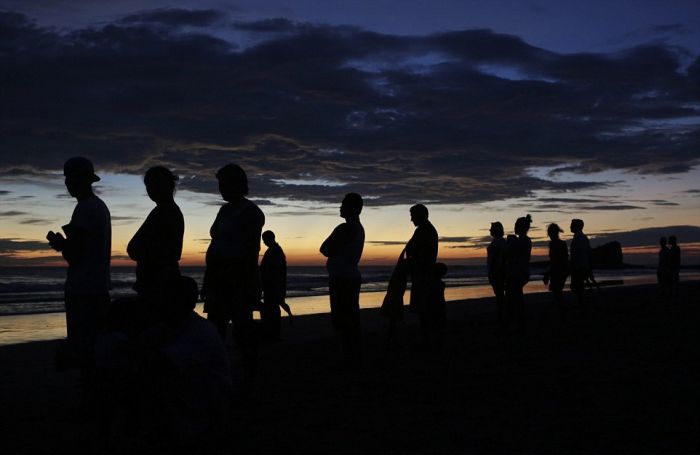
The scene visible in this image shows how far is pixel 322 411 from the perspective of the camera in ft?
17.8

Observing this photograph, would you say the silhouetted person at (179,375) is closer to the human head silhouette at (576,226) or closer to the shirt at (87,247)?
the shirt at (87,247)

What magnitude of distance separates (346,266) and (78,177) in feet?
9.78

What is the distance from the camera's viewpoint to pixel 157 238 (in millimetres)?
4988

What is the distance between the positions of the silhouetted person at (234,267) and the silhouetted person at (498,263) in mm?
6261

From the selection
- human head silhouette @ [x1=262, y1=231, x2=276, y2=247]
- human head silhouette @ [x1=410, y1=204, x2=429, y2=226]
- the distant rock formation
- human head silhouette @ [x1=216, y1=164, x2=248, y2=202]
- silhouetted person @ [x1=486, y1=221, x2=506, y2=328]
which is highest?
human head silhouette @ [x1=216, y1=164, x2=248, y2=202]

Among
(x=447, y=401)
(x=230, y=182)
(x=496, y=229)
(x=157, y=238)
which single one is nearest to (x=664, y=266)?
(x=496, y=229)

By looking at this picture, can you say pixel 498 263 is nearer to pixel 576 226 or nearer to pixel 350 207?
pixel 576 226

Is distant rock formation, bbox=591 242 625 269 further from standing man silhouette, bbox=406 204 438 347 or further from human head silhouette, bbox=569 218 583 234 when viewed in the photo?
standing man silhouette, bbox=406 204 438 347

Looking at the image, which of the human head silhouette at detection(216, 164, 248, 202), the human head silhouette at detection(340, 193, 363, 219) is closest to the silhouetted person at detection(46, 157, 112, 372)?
the human head silhouette at detection(216, 164, 248, 202)

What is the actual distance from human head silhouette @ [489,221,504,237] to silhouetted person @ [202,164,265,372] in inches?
267

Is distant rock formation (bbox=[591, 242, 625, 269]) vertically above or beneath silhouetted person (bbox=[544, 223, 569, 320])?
beneath

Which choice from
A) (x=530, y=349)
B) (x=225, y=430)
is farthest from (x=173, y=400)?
(x=530, y=349)

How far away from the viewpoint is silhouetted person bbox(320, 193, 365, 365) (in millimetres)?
7328

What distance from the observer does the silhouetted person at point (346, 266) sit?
24.0ft
